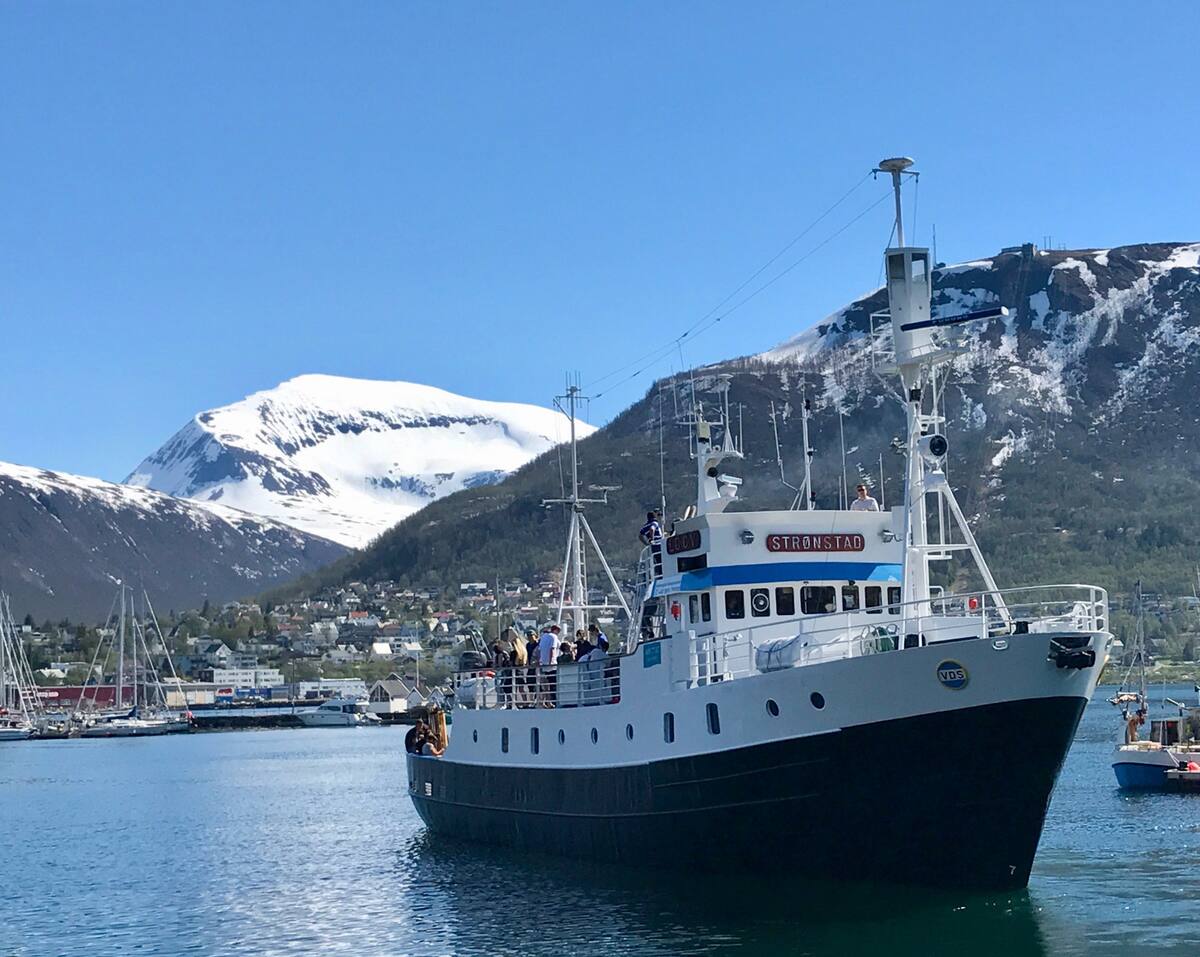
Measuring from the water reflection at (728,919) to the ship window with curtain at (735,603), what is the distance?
472 cm

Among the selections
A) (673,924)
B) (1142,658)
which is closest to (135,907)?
(673,924)

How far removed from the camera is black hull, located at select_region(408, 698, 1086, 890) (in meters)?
26.3

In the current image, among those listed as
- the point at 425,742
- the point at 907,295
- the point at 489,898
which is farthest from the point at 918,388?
the point at 425,742

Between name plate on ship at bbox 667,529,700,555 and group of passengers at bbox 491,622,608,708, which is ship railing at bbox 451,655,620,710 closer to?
group of passengers at bbox 491,622,608,708

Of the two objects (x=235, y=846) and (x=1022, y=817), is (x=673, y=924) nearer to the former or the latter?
(x=1022, y=817)

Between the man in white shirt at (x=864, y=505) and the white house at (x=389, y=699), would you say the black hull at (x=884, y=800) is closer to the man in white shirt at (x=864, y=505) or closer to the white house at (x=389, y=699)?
the man in white shirt at (x=864, y=505)

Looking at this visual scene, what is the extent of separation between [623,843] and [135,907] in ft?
33.8

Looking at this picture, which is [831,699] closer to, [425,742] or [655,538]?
[655,538]

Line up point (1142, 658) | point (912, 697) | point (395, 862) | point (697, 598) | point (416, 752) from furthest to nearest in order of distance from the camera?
1. point (1142, 658)
2. point (416, 752)
3. point (395, 862)
4. point (697, 598)
5. point (912, 697)

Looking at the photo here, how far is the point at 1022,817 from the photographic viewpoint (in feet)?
88.2

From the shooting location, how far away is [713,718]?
29328 mm

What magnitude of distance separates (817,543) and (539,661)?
8.30 meters

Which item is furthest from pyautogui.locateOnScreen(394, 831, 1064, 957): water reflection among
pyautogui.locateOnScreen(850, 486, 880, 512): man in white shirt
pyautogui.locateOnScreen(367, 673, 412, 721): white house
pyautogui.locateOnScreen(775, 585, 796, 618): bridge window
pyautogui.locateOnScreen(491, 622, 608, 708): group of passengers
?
Result: pyautogui.locateOnScreen(367, 673, 412, 721): white house

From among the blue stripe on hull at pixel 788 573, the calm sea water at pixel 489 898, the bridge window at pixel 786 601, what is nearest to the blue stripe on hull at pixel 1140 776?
the calm sea water at pixel 489 898
